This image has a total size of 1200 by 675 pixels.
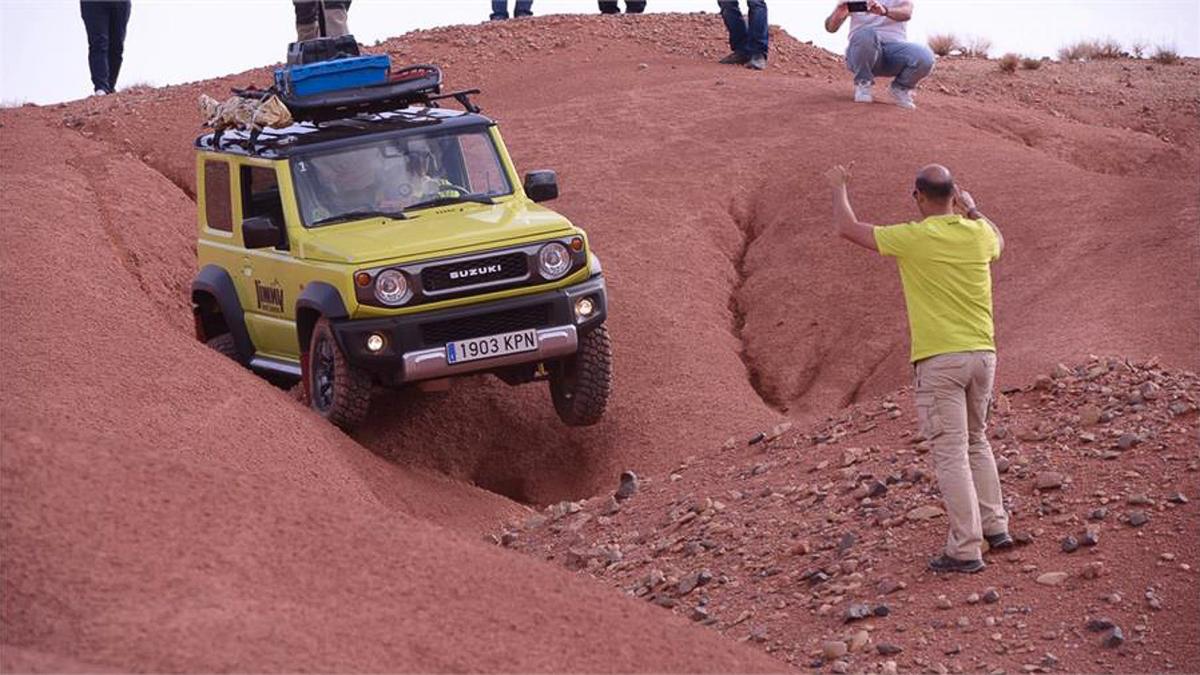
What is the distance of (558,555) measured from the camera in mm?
12062

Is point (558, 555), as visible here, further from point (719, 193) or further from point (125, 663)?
point (719, 193)

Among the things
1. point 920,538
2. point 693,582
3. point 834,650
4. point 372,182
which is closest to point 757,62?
point 372,182

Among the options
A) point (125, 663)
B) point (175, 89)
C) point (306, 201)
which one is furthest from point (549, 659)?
point (175, 89)

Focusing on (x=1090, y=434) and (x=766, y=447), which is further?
(x=766, y=447)

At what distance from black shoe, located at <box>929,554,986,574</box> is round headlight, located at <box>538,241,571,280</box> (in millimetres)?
3990

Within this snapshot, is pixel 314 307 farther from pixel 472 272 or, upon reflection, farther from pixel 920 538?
pixel 920 538

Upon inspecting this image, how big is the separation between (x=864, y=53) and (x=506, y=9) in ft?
27.8

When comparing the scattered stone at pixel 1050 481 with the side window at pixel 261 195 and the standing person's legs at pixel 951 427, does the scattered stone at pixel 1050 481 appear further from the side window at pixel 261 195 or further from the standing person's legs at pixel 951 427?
the side window at pixel 261 195

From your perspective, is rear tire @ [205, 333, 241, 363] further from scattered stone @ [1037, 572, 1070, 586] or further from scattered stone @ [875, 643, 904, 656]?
scattered stone @ [1037, 572, 1070, 586]

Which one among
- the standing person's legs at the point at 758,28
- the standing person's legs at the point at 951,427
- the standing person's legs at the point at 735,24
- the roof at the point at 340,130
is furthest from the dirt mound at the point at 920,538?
the standing person's legs at the point at 735,24

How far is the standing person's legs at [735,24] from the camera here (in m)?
24.4

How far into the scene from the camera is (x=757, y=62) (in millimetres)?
24516

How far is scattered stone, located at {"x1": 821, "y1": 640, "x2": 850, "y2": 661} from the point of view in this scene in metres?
9.40

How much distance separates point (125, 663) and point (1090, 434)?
6.17 metres
